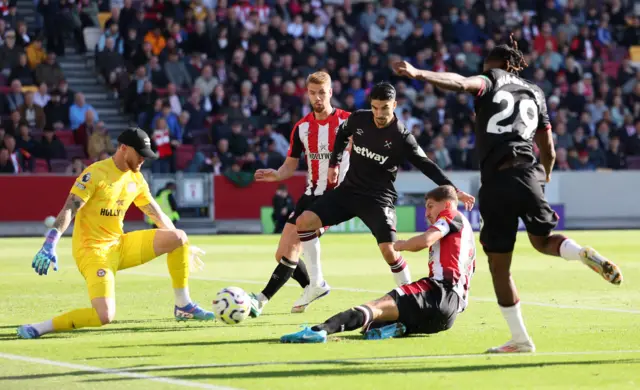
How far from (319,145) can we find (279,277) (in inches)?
59.0

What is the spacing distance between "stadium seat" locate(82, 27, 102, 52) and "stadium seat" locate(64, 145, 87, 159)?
469 centimetres

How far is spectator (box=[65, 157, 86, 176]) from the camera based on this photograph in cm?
2828

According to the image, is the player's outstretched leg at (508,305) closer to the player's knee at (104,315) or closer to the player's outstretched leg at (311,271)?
the player's outstretched leg at (311,271)

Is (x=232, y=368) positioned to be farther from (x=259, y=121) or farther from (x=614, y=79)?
(x=614, y=79)

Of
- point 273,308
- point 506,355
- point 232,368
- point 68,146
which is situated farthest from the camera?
point 68,146

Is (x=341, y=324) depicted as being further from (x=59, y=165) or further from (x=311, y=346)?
(x=59, y=165)

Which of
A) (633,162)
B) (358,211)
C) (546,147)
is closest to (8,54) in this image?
(633,162)

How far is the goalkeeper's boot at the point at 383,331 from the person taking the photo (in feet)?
30.5

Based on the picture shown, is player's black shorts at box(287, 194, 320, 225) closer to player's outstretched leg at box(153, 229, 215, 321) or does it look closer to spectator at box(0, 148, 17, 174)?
player's outstretched leg at box(153, 229, 215, 321)

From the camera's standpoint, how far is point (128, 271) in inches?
683

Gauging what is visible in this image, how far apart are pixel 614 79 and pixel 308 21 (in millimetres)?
10017

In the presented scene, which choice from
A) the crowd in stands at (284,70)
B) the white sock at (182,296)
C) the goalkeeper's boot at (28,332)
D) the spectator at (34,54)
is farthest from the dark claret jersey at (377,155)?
the spectator at (34,54)

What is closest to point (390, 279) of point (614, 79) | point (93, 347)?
point (93, 347)

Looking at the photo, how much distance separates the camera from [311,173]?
1230cm
